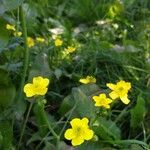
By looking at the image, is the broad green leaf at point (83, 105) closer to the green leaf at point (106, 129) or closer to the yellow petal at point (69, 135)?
the green leaf at point (106, 129)

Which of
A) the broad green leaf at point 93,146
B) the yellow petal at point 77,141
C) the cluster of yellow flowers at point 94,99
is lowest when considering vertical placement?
the broad green leaf at point 93,146

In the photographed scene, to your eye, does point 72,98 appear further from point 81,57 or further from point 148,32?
point 148,32

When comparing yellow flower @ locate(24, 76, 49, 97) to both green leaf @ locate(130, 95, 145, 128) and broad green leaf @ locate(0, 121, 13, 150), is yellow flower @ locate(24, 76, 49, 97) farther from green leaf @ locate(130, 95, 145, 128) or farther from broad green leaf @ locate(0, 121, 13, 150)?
green leaf @ locate(130, 95, 145, 128)

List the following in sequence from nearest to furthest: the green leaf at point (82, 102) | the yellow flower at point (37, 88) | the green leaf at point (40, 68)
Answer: the yellow flower at point (37, 88), the green leaf at point (82, 102), the green leaf at point (40, 68)

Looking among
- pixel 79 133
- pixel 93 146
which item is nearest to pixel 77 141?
pixel 79 133

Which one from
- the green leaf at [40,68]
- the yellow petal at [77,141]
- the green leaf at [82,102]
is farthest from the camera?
the green leaf at [40,68]

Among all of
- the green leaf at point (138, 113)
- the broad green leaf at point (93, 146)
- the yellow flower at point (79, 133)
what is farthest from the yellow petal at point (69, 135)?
the green leaf at point (138, 113)

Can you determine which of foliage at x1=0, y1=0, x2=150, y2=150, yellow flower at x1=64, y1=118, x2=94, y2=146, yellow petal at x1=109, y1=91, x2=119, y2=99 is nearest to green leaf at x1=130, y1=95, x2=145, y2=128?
foliage at x1=0, y1=0, x2=150, y2=150
